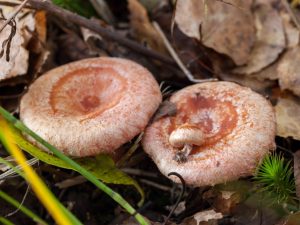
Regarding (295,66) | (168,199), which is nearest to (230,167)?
(168,199)

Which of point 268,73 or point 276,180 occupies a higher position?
point 268,73

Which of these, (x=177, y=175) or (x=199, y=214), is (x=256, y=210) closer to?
(x=199, y=214)

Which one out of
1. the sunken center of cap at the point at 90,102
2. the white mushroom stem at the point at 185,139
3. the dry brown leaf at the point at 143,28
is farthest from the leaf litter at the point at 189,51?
the sunken center of cap at the point at 90,102

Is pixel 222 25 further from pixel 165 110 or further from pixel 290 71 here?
pixel 165 110

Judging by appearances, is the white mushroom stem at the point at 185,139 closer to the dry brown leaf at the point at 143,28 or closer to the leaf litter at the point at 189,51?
the leaf litter at the point at 189,51

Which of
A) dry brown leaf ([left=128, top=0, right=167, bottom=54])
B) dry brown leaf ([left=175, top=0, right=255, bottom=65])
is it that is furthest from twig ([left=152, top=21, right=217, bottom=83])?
dry brown leaf ([left=175, top=0, right=255, bottom=65])

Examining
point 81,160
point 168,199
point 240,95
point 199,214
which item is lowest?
point 168,199

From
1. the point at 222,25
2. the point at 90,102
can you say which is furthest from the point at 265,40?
the point at 90,102
